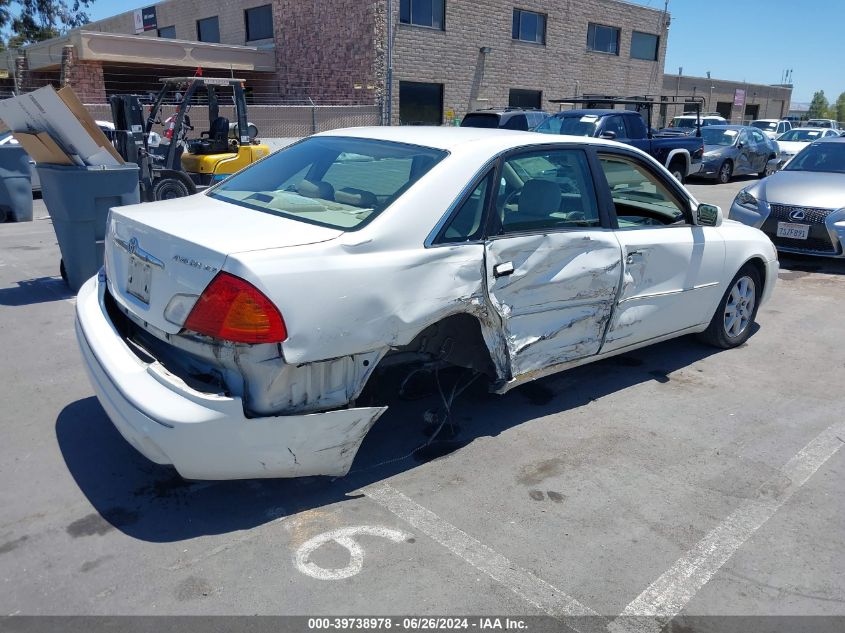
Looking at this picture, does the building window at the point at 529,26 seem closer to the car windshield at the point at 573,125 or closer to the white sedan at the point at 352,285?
the car windshield at the point at 573,125

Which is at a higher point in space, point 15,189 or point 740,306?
point 15,189

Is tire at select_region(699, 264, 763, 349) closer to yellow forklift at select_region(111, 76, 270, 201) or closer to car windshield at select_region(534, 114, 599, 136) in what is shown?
yellow forklift at select_region(111, 76, 270, 201)

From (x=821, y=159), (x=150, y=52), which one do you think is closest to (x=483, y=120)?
→ (x=821, y=159)

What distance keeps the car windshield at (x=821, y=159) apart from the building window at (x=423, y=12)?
17092 mm

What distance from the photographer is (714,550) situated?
308 centimetres

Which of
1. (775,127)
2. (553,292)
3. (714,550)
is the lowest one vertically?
(714,550)

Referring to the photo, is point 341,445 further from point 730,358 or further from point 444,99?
point 444,99

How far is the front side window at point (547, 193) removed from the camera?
383 cm

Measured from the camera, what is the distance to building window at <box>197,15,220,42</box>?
30.5m

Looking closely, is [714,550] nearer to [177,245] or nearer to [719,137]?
[177,245]

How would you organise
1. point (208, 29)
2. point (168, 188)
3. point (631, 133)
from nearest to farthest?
1. point (168, 188)
2. point (631, 133)
3. point (208, 29)

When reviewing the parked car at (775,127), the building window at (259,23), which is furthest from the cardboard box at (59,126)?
the parked car at (775,127)

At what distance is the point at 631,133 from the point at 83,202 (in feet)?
39.5

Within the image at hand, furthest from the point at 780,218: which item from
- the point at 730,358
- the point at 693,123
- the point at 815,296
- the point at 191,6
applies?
the point at 191,6
